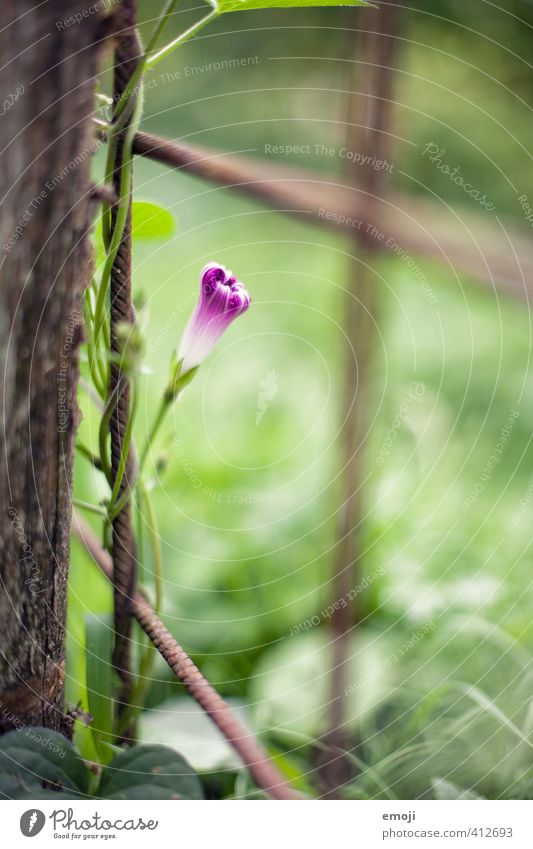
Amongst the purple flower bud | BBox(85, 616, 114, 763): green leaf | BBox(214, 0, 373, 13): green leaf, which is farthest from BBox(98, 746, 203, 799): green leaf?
BBox(214, 0, 373, 13): green leaf

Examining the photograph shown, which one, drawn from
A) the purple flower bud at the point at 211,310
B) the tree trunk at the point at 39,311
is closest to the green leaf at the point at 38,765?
the tree trunk at the point at 39,311

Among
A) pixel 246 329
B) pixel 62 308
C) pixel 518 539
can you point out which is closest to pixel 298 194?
pixel 62 308

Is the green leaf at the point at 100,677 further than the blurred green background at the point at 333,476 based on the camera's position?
No

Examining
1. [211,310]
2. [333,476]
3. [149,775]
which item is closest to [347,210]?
[211,310]

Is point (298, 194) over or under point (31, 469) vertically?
over

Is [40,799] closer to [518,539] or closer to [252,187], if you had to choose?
[252,187]

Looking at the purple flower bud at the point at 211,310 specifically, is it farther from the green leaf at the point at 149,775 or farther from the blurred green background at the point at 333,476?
the green leaf at the point at 149,775

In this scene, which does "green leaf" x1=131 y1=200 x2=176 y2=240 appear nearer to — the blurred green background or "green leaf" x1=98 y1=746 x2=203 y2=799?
the blurred green background
